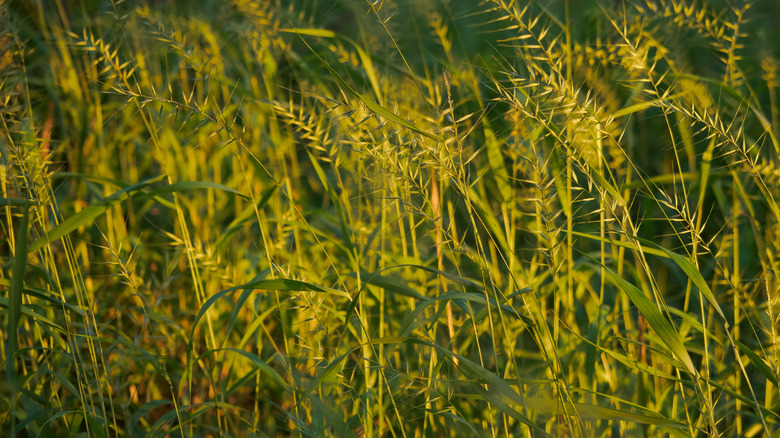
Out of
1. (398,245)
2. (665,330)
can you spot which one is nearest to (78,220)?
(398,245)

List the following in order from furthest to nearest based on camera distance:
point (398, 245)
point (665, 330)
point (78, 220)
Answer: point (398, 245) < point (78, 220) < point (665, 330)

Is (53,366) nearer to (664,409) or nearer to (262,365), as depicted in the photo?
(262,365)

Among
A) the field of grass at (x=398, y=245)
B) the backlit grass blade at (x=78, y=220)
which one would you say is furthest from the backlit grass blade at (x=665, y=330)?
the backlit grass blade at (x=78, y=220)

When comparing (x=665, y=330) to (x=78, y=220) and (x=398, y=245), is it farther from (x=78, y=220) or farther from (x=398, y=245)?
(x=78, y=220)

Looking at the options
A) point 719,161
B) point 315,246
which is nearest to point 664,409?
point 315,246

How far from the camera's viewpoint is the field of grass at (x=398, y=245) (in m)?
0.89

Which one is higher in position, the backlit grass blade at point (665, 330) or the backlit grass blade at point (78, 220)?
the backlit grass blade at point (78, 220)

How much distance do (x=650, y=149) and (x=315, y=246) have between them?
1565 mm

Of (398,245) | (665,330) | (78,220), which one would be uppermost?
(78,220)

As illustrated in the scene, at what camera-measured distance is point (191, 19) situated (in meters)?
2.06

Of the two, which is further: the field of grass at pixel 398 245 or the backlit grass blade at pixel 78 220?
the backlit grass blade at pixel 78 220

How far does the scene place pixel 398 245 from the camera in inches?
60.9

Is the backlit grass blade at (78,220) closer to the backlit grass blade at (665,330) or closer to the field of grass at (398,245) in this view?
the field of grass at (398,245)

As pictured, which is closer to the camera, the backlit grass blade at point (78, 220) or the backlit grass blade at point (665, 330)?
the backlit grass blade at point (665, 330)
